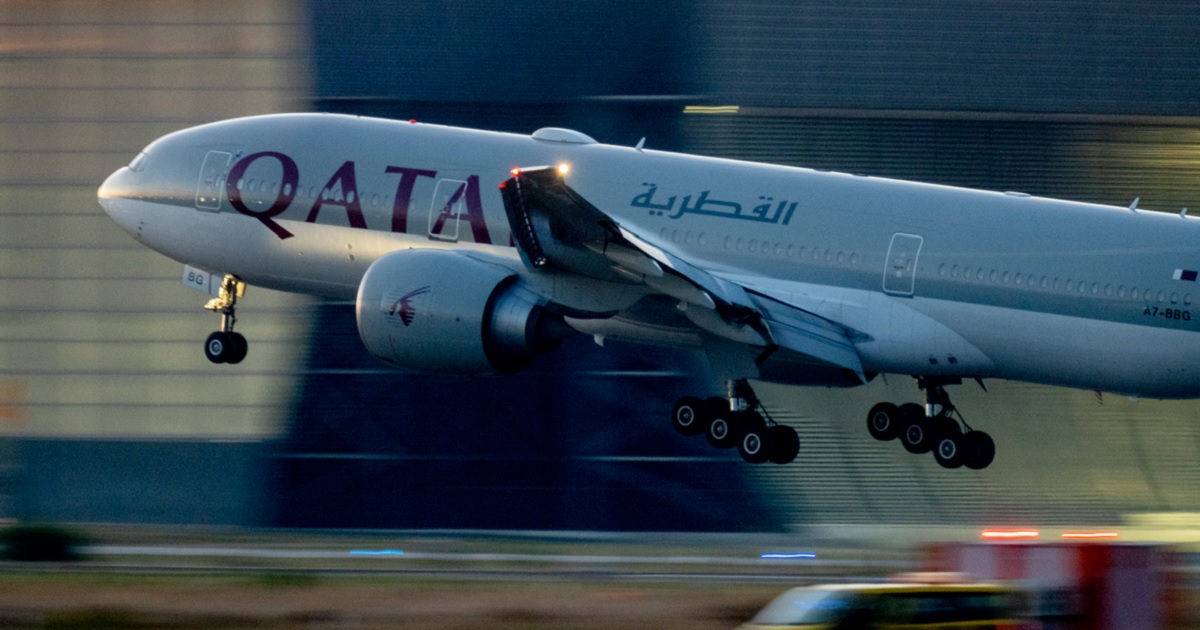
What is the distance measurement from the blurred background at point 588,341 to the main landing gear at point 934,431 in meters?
9.23

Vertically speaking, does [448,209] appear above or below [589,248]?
above

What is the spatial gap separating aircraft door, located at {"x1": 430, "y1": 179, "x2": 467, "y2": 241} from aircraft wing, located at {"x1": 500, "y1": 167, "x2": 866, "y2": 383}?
3225 mm

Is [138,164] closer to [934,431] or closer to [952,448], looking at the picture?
[934,431]

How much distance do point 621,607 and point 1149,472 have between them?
2103 centimetres

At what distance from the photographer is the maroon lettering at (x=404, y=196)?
3092 cm

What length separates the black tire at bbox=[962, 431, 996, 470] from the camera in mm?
30906

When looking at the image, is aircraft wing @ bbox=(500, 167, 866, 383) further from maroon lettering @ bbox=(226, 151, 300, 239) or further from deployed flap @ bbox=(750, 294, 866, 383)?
maroon lettering @ bbox=(226, 151, 300, 239)

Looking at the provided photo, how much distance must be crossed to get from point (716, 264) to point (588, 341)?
1308 centimetres

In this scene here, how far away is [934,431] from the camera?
30969 millimetres

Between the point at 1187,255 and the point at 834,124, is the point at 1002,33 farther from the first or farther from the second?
the point at 1187,255

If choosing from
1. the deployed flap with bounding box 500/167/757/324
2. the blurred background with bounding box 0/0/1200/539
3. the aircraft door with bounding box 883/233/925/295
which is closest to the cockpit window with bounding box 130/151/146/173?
the blurred background with bounding box 0/0/1200/539

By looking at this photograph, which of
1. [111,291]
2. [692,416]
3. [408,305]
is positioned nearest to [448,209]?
[408,305]

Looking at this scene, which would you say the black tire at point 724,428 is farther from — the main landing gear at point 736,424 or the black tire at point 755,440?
the black tire at point 755,440

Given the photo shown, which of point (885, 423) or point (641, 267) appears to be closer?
point (641, 267)
